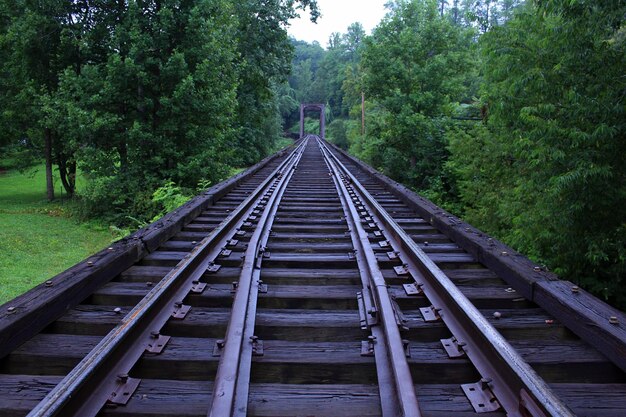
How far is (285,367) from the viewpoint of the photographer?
268 centimetres

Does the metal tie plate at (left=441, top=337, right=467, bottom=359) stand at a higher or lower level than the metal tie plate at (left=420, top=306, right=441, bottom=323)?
lower

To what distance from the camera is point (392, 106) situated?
22500 millimetres

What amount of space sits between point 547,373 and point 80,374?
245cm

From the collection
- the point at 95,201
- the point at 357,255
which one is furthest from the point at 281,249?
the point at 95,201

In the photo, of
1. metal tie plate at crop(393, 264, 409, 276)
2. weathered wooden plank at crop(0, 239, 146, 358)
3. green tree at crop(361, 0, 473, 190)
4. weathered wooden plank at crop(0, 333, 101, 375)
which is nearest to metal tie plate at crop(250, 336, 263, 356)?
weathered wooden plank at crop(0, 333, 101, 375)

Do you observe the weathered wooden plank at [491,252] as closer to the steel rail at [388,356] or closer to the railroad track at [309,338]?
the railroad track at [309,338]

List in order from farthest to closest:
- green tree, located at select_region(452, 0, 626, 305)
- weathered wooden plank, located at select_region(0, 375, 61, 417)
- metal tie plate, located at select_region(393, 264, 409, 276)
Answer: green tree, located at select_region(452, 0, 626, 305)
metal tie plate, located at select_region(393, 264, 409, 276)
weathered wooden plank, located at select_region(0, 375, 61, 417)

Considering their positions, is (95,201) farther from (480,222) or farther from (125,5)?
(480,222)

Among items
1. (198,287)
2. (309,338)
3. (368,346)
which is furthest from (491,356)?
(198,287)

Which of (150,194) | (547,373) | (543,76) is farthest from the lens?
(150,194)

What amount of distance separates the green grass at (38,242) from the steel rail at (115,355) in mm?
4856

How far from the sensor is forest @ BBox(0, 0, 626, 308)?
6.28 metres

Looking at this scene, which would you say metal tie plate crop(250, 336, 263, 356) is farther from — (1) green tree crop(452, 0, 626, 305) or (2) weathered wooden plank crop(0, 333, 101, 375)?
(1) green tree crop(452, 0, 626, 305)

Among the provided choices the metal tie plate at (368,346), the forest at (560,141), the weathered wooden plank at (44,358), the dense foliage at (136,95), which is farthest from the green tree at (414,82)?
the weathered wooden plank at (44,358)
